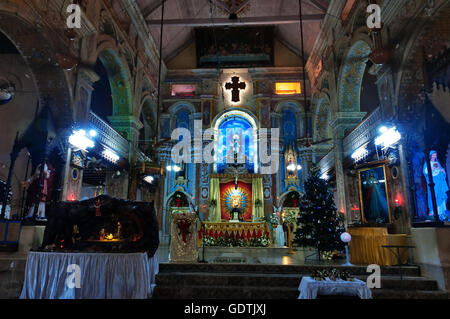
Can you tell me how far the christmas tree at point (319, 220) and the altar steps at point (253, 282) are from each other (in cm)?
157

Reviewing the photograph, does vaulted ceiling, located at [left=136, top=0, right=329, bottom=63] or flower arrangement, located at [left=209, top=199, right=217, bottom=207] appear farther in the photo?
flower arrangement, located at [left=209, top=199, right=217, bottom=207]

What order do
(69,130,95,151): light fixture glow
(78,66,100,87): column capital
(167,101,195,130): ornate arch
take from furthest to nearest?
(167,101,195,130): ornate arch < (78,66,100,87): column capital < (69,130,95,151): light fixture glow

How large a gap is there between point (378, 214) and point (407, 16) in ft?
18.1

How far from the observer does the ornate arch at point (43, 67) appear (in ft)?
24.7

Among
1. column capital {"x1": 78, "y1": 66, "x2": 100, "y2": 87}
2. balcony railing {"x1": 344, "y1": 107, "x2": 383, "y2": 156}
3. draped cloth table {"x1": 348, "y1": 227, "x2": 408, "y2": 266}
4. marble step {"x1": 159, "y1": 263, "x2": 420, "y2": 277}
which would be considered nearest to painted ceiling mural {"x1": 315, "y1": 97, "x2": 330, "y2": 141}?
balcony railing {"x1": 344, "y1": 107, "x2": 383, "y2": 156}

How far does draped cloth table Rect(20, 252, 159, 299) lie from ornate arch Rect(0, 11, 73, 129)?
482cm

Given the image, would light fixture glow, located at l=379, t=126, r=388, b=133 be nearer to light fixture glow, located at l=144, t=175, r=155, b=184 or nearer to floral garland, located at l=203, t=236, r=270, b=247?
floral garland, located at l=203, t=236, r=270, b=247

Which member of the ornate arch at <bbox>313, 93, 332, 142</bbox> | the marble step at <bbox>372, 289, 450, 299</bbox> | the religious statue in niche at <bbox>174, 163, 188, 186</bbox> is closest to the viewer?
the marble step at <bbox>372, 289, 450, 299</bbox>

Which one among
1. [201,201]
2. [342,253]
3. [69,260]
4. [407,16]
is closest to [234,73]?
[201,201]

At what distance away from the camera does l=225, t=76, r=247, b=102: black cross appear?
17953mm

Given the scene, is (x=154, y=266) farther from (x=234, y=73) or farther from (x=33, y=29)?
(x=234, y=73)

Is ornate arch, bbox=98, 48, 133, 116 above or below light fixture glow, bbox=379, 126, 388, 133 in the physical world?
above
